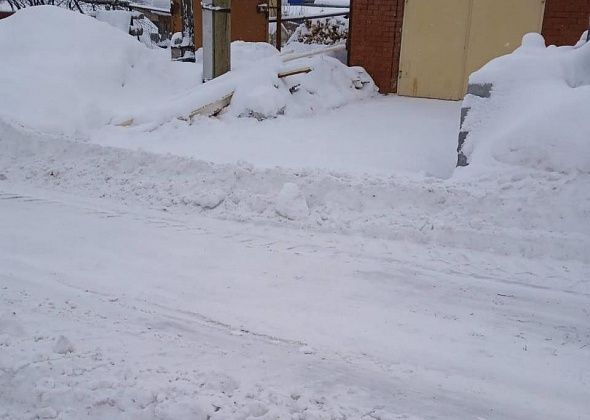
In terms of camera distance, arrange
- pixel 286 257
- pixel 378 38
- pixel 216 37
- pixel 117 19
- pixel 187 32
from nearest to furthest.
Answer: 1. pixel 286 257
2. pixel 216 37
3. pixel 187 32
4. pixel 378 38
5. pixel 117 19

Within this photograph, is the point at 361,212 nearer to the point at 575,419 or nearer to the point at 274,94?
the point at 575,419

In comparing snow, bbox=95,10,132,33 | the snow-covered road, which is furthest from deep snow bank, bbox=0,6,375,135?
snow, bbox=95,10,132,33

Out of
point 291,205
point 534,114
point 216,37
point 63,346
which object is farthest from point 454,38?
point 63,346

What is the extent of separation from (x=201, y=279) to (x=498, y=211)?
263cm

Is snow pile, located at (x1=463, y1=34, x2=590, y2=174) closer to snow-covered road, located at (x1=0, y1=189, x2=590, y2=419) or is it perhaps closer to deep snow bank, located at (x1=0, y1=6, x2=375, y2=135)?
snow-covered road, located at (x1=0, y1=189, x2=590, y2=419)

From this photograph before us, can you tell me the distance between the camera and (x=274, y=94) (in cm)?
816

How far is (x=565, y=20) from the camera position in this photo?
9023mm

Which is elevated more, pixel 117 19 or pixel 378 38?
pixel 117 19

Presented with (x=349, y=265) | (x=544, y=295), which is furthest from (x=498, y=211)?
(x=349, y=265)

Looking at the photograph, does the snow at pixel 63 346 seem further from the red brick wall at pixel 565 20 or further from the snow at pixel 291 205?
the red brick wall at pixel 565 20

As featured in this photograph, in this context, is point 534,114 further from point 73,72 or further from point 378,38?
point 73,72

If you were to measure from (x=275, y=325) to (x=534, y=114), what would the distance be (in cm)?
350

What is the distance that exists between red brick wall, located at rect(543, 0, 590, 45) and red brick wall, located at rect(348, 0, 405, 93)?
2459 mm

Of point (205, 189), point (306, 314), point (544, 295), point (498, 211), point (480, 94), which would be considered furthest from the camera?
point (480, 94)
